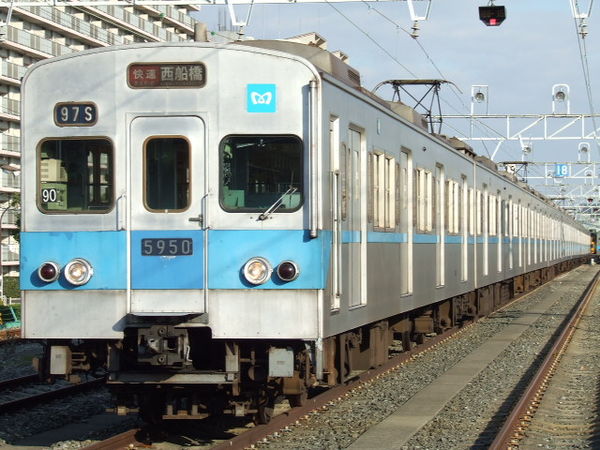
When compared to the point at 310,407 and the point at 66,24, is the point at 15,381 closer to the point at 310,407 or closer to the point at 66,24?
the point at 310,407

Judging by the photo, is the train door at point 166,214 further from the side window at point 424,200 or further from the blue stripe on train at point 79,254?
the side window at point 424,200

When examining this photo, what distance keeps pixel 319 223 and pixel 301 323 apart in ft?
2.51

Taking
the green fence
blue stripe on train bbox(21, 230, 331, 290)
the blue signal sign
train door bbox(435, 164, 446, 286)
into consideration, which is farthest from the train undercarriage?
the blue signal sign

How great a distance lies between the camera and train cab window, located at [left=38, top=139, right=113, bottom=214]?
8.24 m

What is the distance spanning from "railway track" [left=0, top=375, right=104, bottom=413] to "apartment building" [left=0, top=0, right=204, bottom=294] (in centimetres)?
4318

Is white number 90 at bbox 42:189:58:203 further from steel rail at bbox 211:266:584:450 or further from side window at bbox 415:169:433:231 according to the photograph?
side window at bbox 415:169:433:231

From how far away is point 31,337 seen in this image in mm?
8180

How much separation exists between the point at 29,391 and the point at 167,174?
201 inches

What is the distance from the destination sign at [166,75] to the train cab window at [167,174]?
43cm

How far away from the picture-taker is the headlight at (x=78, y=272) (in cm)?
808

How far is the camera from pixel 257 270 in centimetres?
798

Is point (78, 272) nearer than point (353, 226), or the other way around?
point (78, 272)

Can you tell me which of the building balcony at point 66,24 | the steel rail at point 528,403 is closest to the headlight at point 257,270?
the steel rail at point 528,403

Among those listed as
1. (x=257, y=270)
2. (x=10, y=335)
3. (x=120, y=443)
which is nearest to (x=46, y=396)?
(x=120, y=443)
